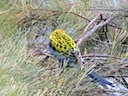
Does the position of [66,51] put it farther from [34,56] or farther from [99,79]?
[99,79]

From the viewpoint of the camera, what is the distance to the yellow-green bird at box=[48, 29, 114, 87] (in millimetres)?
1467

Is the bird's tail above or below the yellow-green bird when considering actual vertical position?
below

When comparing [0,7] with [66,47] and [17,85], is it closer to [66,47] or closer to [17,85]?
[66,47]

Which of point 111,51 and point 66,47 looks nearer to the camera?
point 66,47

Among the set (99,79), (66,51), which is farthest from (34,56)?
(99,79)

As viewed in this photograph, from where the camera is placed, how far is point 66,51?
164 centimetres

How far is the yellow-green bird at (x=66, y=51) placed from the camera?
1.47 m

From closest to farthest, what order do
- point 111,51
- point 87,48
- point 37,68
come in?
point 37,68
point 111,51
point 87,48

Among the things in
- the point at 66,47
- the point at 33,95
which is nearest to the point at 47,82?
the point at 33,95

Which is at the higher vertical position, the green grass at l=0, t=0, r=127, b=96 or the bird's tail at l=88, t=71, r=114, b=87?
the green grass at l=0, t=0, r=127, b=96

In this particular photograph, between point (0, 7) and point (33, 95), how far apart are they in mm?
865

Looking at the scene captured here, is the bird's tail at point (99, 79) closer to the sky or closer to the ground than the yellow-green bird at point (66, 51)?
closer to the ground

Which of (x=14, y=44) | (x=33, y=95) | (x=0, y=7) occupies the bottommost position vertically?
(x=33, y=95)

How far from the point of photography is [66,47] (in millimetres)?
1652
